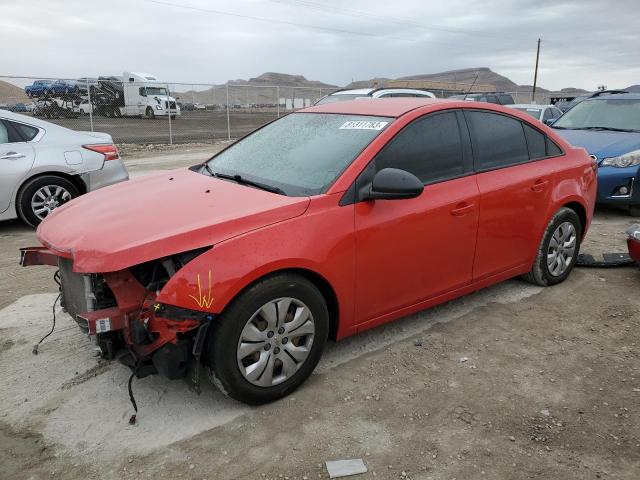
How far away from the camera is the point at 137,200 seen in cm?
345

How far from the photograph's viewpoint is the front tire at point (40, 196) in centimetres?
663

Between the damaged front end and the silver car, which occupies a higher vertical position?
the silver car

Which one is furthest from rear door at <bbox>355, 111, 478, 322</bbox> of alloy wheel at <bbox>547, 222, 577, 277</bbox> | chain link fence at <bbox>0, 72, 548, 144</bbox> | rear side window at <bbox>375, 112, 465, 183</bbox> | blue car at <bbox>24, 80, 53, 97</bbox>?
blue car at <bbox>24, 80, 53, 97</bbox>

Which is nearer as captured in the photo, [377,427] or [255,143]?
[377,427]

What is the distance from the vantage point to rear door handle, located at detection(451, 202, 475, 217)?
3774mm

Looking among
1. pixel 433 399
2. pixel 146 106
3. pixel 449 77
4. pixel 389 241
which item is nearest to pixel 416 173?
pixel 389 241

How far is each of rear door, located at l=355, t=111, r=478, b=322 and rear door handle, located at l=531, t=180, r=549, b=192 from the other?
70cm

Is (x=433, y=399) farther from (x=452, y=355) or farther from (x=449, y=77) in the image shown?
(x=449, y=77)

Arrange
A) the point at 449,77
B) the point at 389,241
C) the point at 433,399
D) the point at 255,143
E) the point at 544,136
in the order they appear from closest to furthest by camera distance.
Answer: the point at 433,399, the point at 389,241, the point at 255,143, the point at 544,136, the point at 449,77

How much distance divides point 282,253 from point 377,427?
106cm

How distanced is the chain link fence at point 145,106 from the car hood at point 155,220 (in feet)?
29.2

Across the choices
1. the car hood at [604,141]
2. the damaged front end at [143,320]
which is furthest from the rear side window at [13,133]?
the car hood at [604,141]

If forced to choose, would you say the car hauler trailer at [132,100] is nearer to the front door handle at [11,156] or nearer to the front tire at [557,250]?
the front door handle at [11,156]

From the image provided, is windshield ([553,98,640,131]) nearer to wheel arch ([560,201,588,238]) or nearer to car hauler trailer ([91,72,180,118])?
wheel arch ([560,201,588,238])
